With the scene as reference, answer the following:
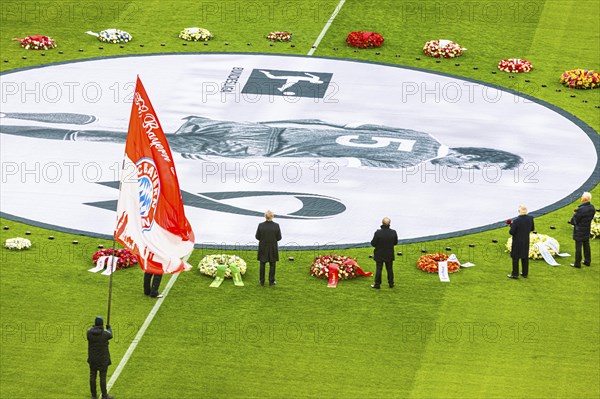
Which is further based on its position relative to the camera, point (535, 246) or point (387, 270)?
point (535, 246)

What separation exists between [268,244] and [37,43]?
2151 cm

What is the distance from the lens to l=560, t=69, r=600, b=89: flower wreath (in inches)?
2019

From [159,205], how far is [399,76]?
22335mm

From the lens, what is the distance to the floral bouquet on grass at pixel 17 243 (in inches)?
1467

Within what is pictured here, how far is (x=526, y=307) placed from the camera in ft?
114

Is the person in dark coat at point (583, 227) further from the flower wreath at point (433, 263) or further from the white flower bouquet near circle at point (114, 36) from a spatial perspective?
the white flower bouquet near circle at point (114, 36)

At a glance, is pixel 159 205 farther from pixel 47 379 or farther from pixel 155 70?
pixel 155 70

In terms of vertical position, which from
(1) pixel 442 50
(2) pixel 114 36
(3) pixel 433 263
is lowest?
(3) pixel 433 263

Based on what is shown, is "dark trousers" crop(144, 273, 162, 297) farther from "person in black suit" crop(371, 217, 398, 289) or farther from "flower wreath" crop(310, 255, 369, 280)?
"person in black suit" crop(371, 217, 398, 289)

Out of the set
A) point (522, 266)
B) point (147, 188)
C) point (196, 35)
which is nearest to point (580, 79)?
point (196, 35)

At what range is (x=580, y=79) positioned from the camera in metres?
51.3

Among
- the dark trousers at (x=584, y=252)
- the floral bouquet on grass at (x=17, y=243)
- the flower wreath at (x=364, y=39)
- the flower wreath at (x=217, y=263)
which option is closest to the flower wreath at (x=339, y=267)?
the flower wreath at (x=217, y=263)

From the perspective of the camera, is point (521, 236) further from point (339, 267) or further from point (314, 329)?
point (314, 329)

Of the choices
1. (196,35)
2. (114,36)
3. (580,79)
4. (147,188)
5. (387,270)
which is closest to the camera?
(147,188)
